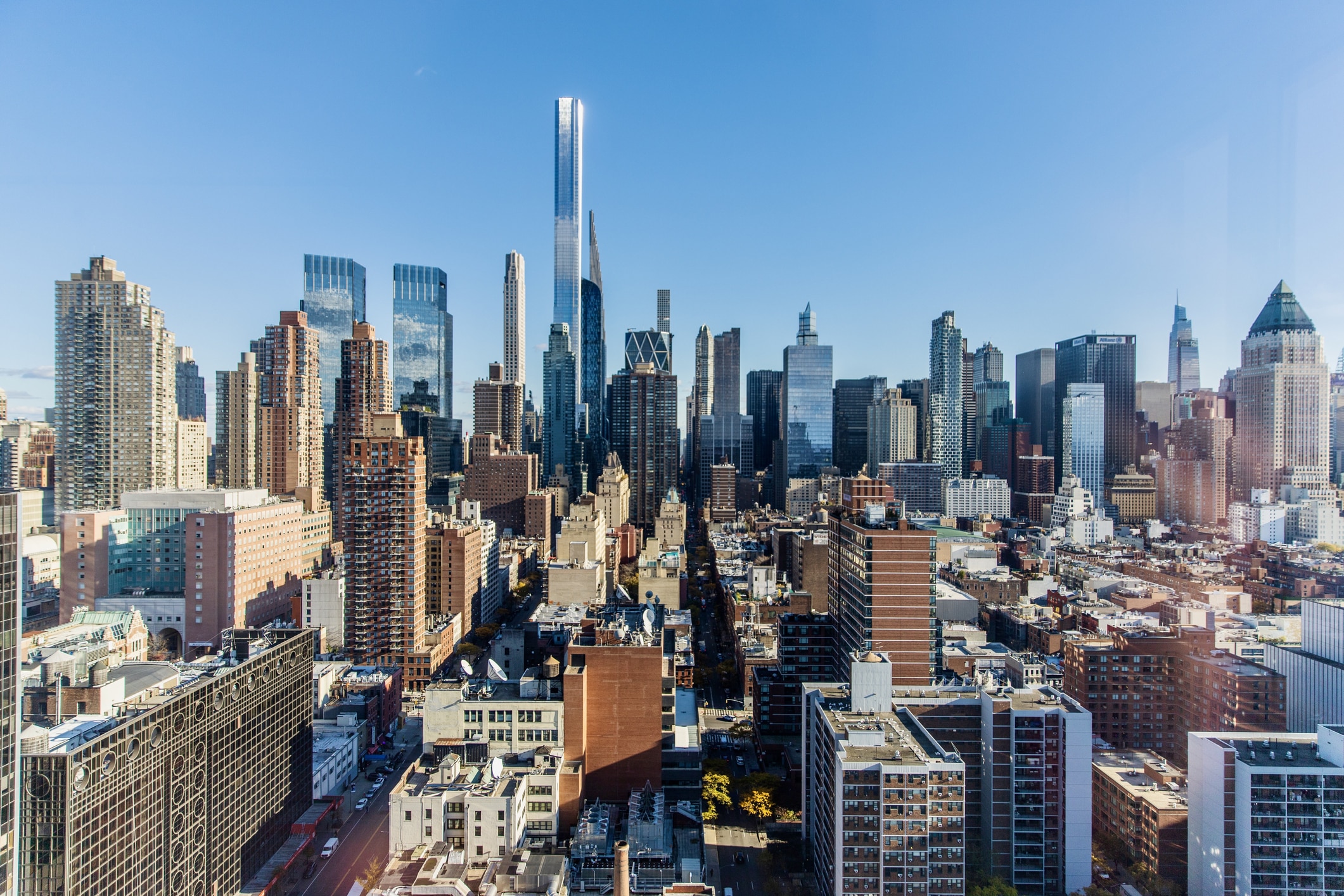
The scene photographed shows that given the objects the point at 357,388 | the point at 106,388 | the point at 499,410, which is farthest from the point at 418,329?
the point at 106,388

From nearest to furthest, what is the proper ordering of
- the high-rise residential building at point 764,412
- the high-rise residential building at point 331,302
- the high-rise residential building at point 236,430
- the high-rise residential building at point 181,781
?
the high-rise residential building at point 181,781, the high-rise residential building at point 236,430, the high-rise residential building at point 331,302, the high-rise residential building at point 764,412

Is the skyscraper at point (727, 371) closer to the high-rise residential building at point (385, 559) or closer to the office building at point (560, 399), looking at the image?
the office building at point (560, 399)

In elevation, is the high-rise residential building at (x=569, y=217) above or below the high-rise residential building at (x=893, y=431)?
above

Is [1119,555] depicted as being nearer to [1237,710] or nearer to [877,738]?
[1237,710]

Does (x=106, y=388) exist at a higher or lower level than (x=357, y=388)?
lower

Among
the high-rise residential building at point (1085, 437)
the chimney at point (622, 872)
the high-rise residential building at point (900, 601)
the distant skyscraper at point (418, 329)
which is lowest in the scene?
the chimney at point (622, 872)

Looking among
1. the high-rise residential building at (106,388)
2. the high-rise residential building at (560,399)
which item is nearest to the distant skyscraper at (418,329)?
the high-rise residential building at (560,399)

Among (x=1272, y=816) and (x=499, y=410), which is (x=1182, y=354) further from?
(x=499, y=410)
